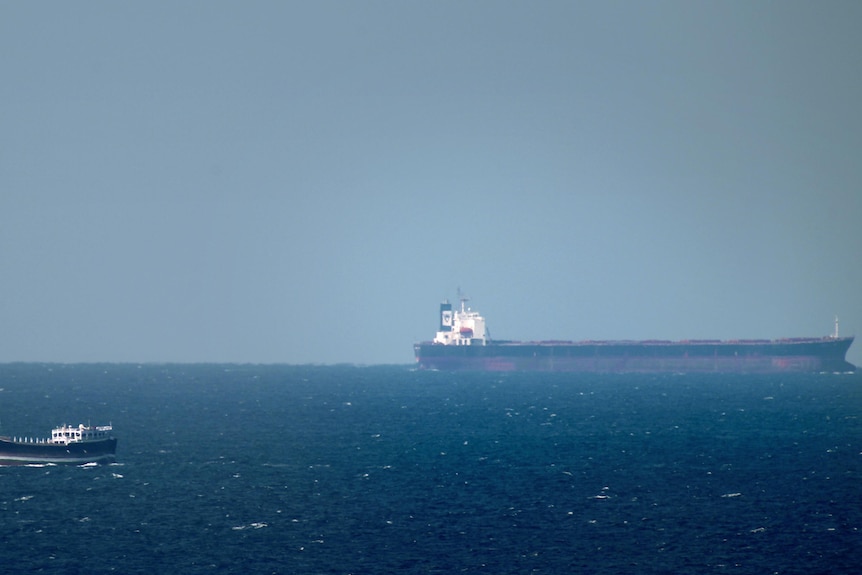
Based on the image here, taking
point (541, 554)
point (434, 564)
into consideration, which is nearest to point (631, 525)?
point (541, 554)

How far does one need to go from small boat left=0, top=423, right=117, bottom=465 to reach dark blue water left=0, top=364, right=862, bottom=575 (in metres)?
0.94

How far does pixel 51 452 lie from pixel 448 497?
31.4 metres

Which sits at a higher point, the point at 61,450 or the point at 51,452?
the point at 61,450

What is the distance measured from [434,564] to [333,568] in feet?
15.9

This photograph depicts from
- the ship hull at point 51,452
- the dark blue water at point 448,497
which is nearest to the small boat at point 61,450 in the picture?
the ship hull at point 51,452

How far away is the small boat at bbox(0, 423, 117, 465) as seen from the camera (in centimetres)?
9006

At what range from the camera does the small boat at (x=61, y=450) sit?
90062 millimetres

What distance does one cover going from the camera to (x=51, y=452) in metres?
90.8

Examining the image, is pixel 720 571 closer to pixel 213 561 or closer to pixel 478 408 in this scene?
pixel 213 561

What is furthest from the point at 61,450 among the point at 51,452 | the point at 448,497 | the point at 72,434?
the point at 448,497

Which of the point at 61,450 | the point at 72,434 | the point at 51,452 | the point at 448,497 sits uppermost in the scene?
the point at 72,434

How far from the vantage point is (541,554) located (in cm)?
6144

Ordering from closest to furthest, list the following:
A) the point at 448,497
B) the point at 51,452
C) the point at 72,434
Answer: the point at 448,497, the point at 51,452, the point at 72,434

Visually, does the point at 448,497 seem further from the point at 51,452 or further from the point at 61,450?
the point at 51,452
